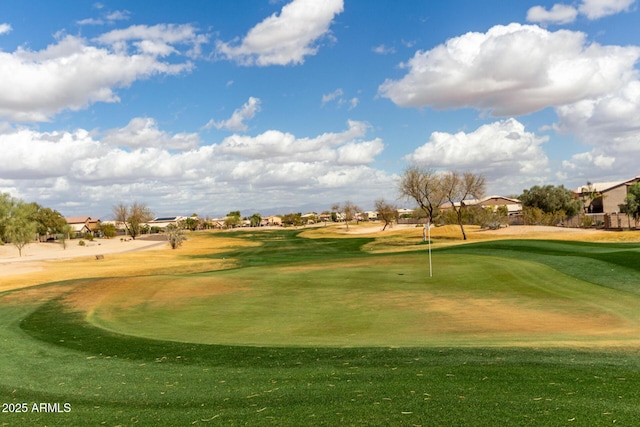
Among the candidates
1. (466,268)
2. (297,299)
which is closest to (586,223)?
(466,268)

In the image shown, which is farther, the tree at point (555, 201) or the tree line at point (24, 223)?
the tree at point (555, 201)

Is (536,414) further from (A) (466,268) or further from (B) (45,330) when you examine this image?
(A) (466,268)

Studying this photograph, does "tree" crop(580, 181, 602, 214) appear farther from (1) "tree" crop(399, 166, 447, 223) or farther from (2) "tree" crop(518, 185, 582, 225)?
(1) "tree" crop(399, 166, 447, 223)

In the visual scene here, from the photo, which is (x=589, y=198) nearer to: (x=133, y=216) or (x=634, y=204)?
(x=634, y=204)

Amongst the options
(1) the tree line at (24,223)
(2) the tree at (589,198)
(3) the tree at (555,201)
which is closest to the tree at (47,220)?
(1) the tree line at (24,223)

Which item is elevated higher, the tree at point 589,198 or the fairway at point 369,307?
the tree at point 589,198

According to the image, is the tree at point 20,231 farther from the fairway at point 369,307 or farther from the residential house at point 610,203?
the residential house at point 610,203

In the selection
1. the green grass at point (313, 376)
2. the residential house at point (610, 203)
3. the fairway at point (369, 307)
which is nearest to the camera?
the green grass at point (313, 376)

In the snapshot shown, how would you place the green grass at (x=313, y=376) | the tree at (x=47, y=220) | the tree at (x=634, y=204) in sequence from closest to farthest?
the green grass at (x=313, y=376)
the tree at (x=634, y=204)
the tree at (x=47, y=220)

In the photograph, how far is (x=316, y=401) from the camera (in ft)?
26.2

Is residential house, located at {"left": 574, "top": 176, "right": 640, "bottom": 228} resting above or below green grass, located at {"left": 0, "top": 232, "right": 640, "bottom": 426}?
above

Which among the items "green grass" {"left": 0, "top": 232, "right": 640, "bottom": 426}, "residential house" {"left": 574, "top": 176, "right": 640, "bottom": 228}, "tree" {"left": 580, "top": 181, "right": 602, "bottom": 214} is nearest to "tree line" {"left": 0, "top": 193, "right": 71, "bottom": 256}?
"green grass" {"left": 0, "top": 232, "right": 640, "bottom": 426}

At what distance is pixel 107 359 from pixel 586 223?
3138 inches

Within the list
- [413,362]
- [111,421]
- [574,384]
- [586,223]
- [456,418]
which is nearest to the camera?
[456,418]
